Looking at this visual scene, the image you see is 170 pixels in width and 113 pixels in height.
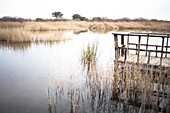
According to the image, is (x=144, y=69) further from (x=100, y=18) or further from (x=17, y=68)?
(x=100, y=18)

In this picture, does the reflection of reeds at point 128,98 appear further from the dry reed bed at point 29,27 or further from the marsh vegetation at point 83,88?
the dry reed bed at point 29,27

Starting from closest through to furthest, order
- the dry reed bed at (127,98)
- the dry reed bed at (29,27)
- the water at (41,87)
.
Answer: the dry reed bed at (127,98) < the water at (41,87) < the dry reed bed at (29,27)

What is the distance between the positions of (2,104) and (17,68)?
3756 millimetres

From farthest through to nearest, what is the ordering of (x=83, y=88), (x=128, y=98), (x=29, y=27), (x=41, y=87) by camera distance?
(x=29, y=27) < (x=41, y=87) < (x=83, y=88) < (x=128, y=98)

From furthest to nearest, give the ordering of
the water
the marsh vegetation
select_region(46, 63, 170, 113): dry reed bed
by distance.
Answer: the water → the marsh vegetation → select_region(46, 63, 170, 113): dry reed bed

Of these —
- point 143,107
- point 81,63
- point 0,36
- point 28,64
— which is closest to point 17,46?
point 0,36

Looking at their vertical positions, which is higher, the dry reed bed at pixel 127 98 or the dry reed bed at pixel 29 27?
the dry reed bed at pixel 29 27

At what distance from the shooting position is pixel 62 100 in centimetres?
494

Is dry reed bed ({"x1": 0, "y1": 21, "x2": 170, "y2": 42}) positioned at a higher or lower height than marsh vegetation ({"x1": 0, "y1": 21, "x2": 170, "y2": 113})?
higher

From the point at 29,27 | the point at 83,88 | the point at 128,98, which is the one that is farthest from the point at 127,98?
the point at 29,27

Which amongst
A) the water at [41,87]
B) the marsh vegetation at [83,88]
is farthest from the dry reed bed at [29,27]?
the marsh vegetation at [83,88]

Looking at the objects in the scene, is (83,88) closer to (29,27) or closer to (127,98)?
(127,98)

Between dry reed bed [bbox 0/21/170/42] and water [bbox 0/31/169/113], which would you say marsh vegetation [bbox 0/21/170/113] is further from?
dry reed bed [bbox 0/21/170/42]

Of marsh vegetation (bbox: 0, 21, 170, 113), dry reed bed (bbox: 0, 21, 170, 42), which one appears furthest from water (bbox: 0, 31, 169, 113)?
dry reed bed (bbox: 0, 21, 170, 42)
